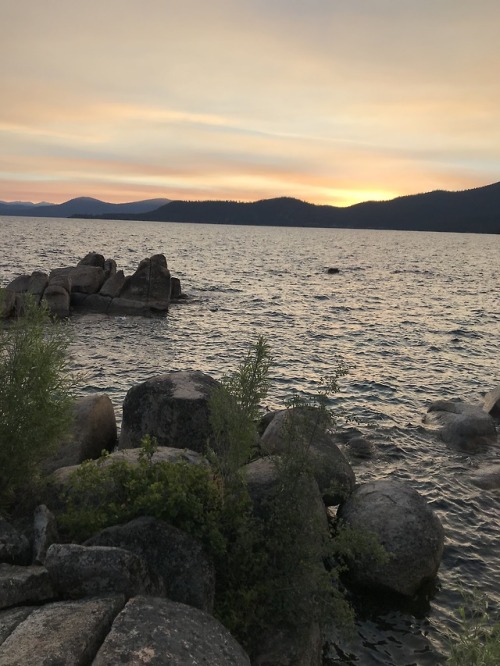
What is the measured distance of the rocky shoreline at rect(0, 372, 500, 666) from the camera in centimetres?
684

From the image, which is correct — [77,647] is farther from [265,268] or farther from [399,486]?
[265,268]

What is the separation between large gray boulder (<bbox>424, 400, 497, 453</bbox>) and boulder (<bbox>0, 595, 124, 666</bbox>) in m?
16.7

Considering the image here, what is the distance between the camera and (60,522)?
388 inches

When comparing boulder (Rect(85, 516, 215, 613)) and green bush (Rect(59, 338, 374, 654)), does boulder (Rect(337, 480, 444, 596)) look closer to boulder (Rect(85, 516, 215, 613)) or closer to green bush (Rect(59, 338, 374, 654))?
green bush (Rect(59, 338, 374, 654))

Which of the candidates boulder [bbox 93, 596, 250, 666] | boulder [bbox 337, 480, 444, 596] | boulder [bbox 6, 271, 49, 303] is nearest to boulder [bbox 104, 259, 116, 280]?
boulder [bbox 6, 271, 49, 303]

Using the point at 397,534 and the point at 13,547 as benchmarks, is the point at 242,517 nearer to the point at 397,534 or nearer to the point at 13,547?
the point at 13,547

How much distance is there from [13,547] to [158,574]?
255cm

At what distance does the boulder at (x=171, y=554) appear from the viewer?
8.73 meters

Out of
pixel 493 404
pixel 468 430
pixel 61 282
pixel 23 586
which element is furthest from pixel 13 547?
pixel 61 282

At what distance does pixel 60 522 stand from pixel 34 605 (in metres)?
2.03

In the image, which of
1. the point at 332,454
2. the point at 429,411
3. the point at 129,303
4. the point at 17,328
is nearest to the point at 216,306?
the point at 129,303

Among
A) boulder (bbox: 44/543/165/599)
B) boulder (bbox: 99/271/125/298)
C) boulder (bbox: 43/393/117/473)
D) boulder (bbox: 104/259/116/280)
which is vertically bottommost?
boulder (bbox: 43/393/117/473)

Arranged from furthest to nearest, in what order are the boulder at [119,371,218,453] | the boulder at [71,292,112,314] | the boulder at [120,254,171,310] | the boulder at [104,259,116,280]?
the boulder at [104,259,116,280] < the boulder at [120,254,171,310] < the boulder at [71,292,112,314] < the boulder at [119,371,218,453]

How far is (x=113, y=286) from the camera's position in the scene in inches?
1832
